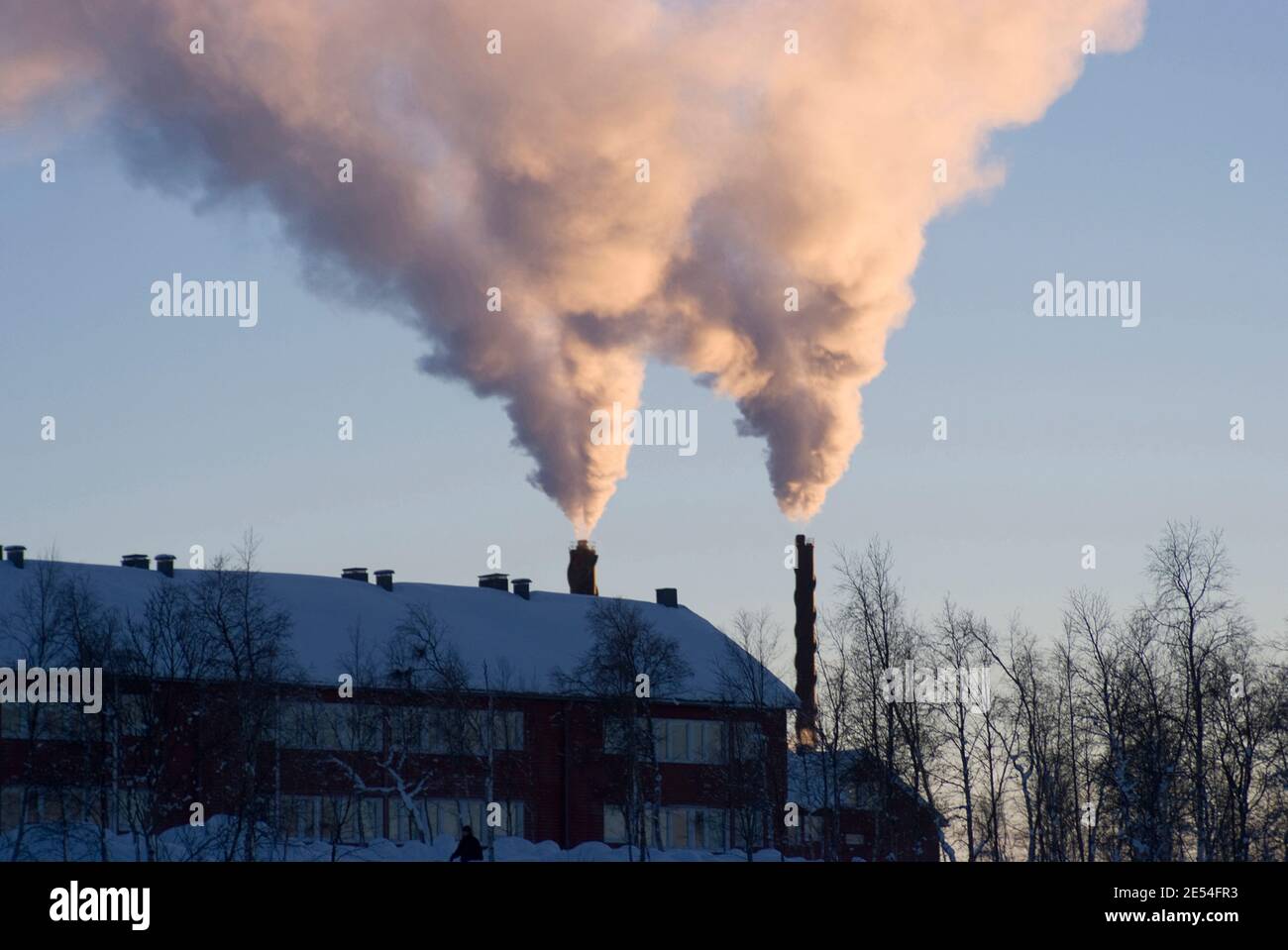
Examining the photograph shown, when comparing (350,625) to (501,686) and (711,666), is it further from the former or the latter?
(711,666)

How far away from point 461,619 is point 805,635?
16981mm

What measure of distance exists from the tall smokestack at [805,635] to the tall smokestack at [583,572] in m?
9.16

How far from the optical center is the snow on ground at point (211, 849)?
48.8m

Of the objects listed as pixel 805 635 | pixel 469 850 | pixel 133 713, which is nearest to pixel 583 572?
pixel 805 635

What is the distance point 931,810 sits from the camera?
198 feet

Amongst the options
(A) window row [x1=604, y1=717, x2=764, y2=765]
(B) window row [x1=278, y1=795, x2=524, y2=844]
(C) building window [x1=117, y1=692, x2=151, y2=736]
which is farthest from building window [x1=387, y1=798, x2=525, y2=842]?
(C) building window [x1=117, y1=692, x2=151, y2=736]

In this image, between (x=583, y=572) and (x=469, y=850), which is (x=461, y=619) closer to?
(x=583, y=572)

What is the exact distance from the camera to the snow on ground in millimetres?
48844

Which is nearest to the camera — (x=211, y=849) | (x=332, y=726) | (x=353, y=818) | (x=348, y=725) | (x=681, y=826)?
(x=211, y=849)

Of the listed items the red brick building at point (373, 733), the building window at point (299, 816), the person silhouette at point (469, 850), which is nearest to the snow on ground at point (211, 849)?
the red brick building at point (373, 733)

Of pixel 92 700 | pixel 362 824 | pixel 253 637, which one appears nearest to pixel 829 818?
pixel 362 824

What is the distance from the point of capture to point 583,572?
80.7 meters
